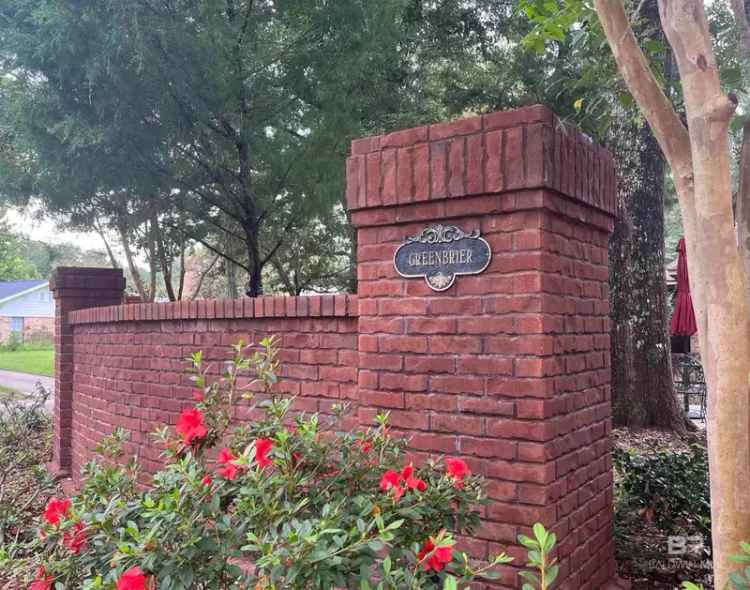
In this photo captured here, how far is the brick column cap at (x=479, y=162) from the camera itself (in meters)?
2.62

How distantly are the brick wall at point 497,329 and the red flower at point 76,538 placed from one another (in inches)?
50.4

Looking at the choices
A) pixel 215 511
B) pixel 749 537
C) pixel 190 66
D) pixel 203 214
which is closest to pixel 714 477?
pixel 749 537

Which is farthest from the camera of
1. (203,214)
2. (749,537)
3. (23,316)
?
(23,316)

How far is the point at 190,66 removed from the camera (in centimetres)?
582

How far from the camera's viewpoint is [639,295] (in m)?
7.82

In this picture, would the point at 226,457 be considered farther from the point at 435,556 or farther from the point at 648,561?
the point at 648,561

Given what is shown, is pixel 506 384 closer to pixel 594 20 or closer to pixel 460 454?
pixel 460 454

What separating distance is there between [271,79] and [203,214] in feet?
6.25

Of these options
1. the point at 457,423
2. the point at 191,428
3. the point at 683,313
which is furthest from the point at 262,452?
the point at 683,313

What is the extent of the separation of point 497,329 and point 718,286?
2.87 feet

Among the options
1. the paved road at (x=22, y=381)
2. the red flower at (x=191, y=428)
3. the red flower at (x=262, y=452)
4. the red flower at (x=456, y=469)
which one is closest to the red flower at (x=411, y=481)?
the red flower at (x=456, y=469)

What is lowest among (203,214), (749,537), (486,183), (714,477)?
(749,537)

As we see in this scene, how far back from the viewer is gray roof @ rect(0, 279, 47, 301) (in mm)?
47312

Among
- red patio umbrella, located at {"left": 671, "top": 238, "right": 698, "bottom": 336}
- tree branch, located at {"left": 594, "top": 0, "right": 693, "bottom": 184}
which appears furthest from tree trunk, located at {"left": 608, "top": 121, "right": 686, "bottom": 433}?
tree branch, located at {"left": 594, "top": 0, "right": 693, "bottom": 184}
